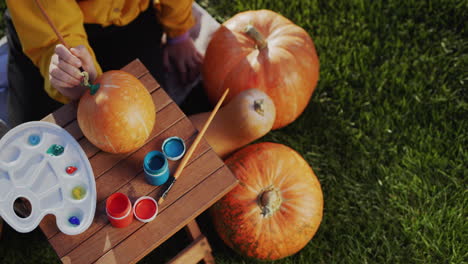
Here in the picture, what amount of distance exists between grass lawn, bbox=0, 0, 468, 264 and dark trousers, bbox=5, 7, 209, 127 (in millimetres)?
542

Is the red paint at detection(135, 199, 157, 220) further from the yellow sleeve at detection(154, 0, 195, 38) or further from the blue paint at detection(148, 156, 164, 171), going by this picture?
the yellow sleeve at detection(154, 0, 195, 38)

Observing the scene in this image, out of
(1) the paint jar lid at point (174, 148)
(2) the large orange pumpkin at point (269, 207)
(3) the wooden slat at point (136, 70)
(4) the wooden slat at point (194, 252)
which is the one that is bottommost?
(4) the wooden slat at point (194, 252)

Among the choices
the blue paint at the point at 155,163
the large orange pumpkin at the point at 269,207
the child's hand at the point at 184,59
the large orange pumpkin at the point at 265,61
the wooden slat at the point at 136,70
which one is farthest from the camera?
the child's hand at the point at 184,59

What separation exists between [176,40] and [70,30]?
0.66 metres

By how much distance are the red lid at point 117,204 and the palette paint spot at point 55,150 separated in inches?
8.3

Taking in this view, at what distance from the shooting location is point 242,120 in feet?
5.57

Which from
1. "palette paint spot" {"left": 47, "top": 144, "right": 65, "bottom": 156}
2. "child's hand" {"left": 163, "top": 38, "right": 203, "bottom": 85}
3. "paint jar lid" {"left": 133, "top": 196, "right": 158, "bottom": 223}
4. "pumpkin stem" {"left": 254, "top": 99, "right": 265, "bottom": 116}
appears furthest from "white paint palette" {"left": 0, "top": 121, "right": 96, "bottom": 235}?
"child's hand" {"left": 163, "top": 38, "right": 203, "bottom": 85}

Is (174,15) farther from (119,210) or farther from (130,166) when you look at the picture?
(119,210)

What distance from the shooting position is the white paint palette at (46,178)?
1.36 metres

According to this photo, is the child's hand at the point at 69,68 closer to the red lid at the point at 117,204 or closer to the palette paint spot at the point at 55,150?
the palette paint spot at the point at 55,150

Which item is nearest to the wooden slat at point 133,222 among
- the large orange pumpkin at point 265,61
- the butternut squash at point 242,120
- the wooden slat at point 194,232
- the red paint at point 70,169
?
the red paint at point 70,169

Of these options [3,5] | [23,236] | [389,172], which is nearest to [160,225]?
[23,236]

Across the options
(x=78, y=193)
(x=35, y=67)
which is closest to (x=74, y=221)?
(x=78, y=193)

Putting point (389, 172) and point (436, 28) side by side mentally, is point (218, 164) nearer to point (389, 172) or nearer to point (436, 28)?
point (389, 172)
